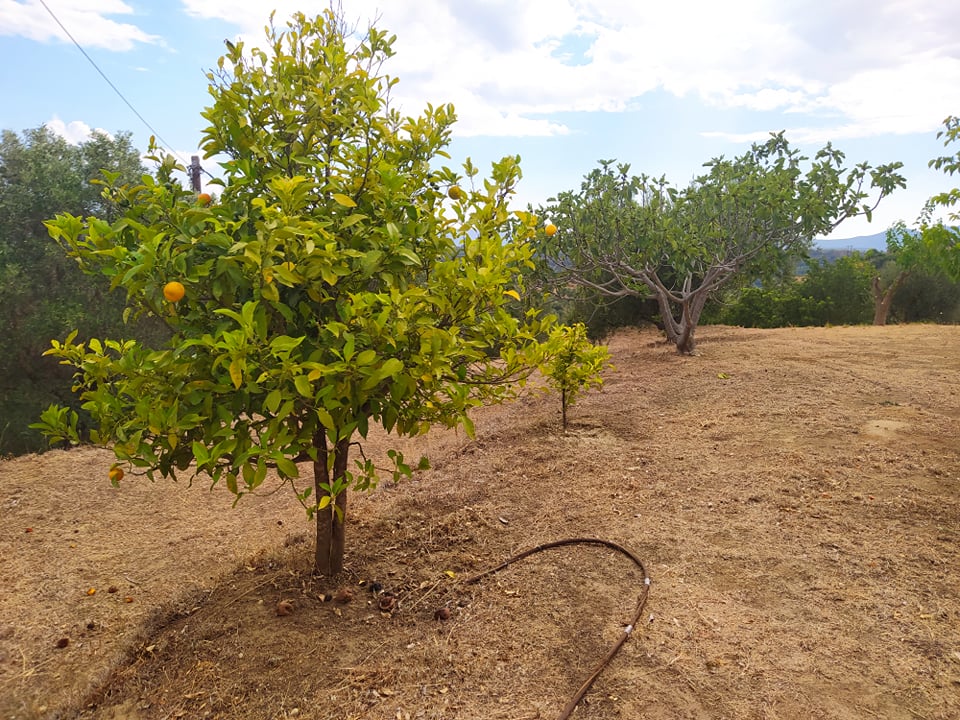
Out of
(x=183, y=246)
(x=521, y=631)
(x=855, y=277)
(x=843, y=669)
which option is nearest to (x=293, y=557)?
(x=521, y=631)

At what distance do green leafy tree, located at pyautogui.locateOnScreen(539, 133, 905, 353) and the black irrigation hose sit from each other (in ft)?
18.5

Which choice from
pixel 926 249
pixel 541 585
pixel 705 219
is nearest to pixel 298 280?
pixel 541 585

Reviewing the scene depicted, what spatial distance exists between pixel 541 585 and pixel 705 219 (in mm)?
7315

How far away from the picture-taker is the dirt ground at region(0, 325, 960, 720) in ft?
7.55

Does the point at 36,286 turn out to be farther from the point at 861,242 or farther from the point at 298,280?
the point at 861,242

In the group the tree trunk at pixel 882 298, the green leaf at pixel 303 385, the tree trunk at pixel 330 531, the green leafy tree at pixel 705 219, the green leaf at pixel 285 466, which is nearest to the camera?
the green leaf at pixel 303 385

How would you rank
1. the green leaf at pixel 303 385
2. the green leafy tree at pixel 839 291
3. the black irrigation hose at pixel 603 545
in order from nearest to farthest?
the green leaf at pixel 303 385
the black irrigation hose at pixel 603 545
the green leafy tree at pixel 839 291

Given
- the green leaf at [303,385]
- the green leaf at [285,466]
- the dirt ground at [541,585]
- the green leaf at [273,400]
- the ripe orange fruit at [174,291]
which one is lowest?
the dirt ground at [541,585]

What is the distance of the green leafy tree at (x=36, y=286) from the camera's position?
8031mm

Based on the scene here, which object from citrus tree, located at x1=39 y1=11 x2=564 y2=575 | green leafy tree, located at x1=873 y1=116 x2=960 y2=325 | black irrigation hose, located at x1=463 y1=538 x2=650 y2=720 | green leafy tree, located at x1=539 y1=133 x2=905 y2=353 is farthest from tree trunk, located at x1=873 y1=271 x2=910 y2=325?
citrus tree, located at x1=39 y1=11 x2=564 y2=575

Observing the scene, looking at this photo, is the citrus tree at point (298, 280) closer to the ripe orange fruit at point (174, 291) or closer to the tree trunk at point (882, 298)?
the ripe orange fruit at point (174, 291)

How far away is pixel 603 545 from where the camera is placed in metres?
3.38

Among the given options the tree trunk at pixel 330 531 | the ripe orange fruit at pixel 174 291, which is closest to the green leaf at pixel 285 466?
the ripe orange fruit at pixel 174 291

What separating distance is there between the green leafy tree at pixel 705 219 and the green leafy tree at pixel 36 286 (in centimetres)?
659
